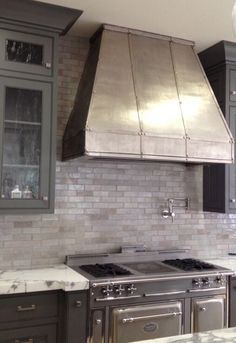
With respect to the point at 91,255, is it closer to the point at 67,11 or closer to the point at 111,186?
the point at 111,186

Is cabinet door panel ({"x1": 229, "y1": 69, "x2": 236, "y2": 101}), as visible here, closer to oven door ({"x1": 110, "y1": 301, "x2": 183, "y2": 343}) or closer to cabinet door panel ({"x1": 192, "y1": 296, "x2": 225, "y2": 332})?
cabinet door panel ({"x1": 192, "y1": 296, "x2": 225, "y2": 332})

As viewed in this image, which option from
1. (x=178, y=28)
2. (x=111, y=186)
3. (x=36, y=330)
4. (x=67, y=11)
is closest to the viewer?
(x=36, y=330)

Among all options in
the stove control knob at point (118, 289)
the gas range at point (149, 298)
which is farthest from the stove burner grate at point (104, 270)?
the stove control knob at point (118, 289)

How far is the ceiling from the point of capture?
8.88ft

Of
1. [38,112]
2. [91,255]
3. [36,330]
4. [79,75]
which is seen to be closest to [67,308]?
[36,330]

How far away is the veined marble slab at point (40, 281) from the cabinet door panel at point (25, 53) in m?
1.49

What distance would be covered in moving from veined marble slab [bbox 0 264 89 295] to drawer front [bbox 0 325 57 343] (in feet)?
0.87

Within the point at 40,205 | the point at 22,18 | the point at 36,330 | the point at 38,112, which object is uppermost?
the point at 22,18

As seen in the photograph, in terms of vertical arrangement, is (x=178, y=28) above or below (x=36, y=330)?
above

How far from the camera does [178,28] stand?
3.15m

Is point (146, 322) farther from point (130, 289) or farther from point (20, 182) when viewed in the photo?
point (20, 182)

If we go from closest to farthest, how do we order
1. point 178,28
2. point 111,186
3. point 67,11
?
1. point 67,11
2. point 178,28
3. point 111,186

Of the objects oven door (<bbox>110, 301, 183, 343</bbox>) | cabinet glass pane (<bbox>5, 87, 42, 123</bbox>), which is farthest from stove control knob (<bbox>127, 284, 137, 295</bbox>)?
cabinet glass pane (<bbox>5, 87, 42, 123</bbox>)

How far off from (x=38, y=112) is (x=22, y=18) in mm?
673
